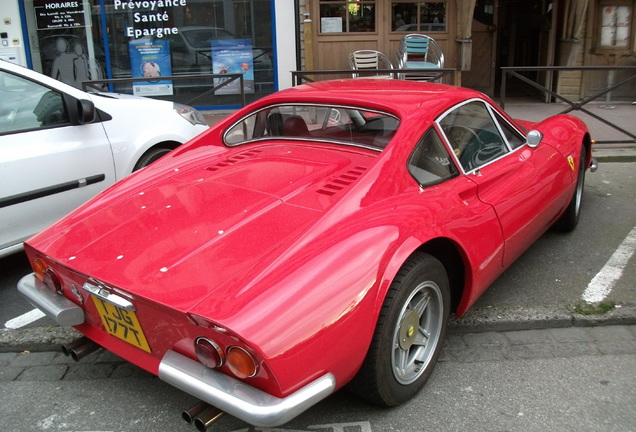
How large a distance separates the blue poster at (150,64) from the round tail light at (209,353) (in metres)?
9.04

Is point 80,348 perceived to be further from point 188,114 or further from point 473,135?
point 188,114

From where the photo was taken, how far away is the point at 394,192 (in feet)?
9.46

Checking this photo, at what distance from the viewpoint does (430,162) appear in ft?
10.4

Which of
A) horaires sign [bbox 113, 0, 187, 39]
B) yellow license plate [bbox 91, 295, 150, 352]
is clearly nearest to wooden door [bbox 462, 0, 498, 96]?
horaires sign [bbox 113, 0, 187, 39]

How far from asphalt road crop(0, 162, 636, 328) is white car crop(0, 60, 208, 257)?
534mm

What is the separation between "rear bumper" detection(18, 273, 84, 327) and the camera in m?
2.72

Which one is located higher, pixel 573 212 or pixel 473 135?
pixel 473 135

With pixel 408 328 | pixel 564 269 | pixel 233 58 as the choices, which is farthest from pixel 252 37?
pixel 408 328

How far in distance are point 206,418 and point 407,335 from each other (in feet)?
3.21

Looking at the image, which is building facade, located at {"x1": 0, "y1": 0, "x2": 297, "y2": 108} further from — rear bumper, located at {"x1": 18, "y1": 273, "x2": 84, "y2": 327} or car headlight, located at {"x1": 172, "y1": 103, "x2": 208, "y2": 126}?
rear bumper, located at {"x1": 18, "y1": 273, "x2": 84, "y2": 327}

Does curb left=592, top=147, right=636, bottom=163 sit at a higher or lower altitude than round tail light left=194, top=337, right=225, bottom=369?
lower

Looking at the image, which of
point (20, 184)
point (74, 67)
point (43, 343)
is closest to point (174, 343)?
point (43, 343)

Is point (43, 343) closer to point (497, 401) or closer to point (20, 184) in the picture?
point (20, 184)

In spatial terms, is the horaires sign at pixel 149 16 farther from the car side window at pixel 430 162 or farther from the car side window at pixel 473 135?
the car side window at pixel 430 162
